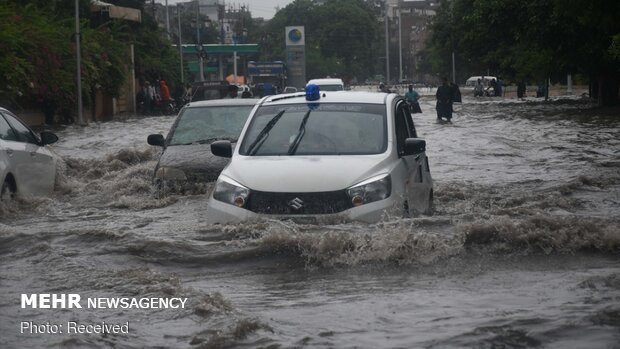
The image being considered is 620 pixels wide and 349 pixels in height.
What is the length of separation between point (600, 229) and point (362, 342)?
3723 mm

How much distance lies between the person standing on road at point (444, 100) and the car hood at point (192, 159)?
21.7 meters

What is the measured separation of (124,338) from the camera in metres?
6.25

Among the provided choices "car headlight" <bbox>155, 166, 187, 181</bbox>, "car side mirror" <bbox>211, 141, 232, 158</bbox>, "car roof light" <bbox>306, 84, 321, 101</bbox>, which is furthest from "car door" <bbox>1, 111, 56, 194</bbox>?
"car roof light" <bbox>306, 84, 321, 101</bbox>

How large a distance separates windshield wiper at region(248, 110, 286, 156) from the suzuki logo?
1.11 m

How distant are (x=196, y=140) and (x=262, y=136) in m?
4.78

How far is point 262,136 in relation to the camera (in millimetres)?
10250

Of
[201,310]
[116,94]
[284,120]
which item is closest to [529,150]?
[284,120]

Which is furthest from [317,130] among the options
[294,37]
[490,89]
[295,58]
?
[294,37]

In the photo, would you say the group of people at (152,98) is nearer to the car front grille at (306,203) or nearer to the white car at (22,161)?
the white car at (22,161)

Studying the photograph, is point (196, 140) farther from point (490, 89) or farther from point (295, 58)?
point (490, 89)

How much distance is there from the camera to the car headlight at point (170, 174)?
13.8m

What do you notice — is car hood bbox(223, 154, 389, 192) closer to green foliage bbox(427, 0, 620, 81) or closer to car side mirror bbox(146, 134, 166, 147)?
car side mirror bbox(146, 134, 166, 147)

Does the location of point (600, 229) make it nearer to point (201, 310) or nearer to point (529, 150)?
point (201, 310)

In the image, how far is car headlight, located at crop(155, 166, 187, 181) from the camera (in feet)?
45.3
